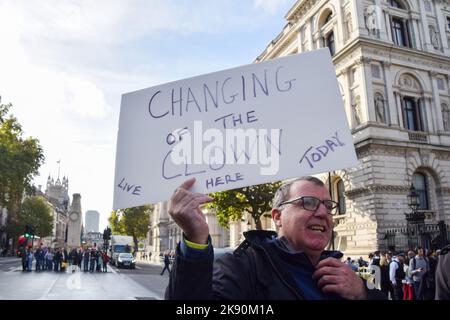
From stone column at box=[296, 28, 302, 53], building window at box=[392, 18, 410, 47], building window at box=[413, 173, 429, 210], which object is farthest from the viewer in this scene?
stone column at box=[296, 28, 302, 53]

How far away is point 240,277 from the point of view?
2072 mm

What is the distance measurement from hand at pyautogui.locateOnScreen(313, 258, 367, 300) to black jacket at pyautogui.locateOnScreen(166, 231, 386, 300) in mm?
108

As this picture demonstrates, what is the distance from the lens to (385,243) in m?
23.4

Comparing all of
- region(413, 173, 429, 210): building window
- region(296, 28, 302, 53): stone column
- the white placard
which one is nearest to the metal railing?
region(413, 173, 429, 210): building window

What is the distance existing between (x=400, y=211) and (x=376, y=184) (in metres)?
2.31

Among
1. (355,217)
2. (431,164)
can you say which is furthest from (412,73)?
(355,217)

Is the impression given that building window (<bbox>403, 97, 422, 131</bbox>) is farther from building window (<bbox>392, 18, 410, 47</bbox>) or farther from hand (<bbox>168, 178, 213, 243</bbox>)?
hand (<bbox>168, 178, 213, 243</bbox>)

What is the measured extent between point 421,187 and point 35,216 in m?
69.9

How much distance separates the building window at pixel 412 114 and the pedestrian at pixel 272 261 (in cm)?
2892

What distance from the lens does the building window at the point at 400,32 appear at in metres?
29.8

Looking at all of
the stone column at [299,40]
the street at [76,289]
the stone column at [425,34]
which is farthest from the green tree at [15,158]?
the stone column at [425,34]

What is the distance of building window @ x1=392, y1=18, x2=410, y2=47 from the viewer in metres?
29.8

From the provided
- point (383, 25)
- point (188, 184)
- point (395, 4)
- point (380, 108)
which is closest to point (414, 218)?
point (380, 108)

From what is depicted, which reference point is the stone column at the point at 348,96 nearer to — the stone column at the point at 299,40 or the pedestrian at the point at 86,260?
the stone column at the point at 299,40
